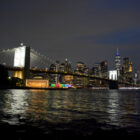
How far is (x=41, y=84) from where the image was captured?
3954 inches

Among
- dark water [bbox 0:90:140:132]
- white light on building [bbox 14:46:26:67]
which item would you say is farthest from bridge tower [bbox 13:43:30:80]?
dark water [bbox 0:90:140:132]

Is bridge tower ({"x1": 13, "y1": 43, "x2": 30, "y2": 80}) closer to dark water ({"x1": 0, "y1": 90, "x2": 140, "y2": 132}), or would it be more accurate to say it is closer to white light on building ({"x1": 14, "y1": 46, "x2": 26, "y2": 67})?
white light on building ({"x1": 14, "y1": 46, "x2": 26, "y2": 67})

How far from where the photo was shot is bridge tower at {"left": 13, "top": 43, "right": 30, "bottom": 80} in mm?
82931

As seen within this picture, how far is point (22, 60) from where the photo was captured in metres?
86.1

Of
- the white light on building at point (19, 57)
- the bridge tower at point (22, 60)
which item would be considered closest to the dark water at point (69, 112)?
the bridge tower at point (22, 60)

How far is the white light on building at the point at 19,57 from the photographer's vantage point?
282 ft

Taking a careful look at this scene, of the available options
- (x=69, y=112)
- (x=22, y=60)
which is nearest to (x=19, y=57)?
(x=22, y=60)

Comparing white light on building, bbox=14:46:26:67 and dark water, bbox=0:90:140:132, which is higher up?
white light on building, bbox=14:46:26:67

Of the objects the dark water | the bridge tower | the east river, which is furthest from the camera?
the bridge tower

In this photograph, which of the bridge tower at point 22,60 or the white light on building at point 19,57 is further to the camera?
the white light on building at point 19,57

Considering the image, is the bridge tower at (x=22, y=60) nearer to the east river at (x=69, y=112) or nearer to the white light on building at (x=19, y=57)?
the white light on building at (x=19, y=57)

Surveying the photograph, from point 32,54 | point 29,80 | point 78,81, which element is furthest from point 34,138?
point 78,81

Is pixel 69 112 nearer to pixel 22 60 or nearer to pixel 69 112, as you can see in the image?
pixel 69 112

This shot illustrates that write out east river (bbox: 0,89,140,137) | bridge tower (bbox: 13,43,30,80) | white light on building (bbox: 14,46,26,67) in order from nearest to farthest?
1. east river (bbox: 0,89,140,137)
2. bridge tower (bbox: 13,43,30,80)
3. white light on building (bbox: 14,46,26,67)
